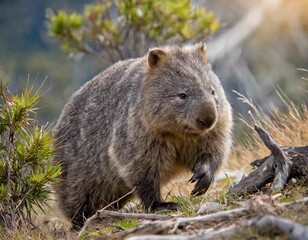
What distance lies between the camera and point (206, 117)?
5.87m

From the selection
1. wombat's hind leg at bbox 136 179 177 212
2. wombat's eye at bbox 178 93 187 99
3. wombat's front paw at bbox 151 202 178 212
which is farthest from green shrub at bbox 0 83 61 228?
A: wombat's eye at bbox 178 93 187 99

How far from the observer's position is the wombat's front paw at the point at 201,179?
6133mm

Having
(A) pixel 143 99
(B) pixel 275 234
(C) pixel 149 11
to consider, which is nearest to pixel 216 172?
(A) pixel 143 99

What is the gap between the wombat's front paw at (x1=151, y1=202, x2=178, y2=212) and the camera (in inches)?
239

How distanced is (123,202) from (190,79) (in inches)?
68.6

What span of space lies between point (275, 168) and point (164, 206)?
1.08 m

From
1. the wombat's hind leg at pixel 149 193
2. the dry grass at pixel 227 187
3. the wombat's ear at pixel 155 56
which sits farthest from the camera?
the wombat's ear at pixel 155 56

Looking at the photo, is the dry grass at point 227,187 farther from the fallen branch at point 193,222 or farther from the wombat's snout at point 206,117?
the wombat's snout at point 206,117

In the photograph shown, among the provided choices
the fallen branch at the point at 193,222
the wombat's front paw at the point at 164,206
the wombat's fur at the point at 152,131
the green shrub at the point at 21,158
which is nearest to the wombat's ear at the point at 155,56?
the wombat's fur at the point at 152,131

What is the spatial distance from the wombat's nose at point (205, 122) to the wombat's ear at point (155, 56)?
2.90 feet

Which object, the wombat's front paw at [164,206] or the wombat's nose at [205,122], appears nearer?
the wombat's nose at [205,122]

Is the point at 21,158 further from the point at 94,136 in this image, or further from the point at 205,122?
the point at 205,122

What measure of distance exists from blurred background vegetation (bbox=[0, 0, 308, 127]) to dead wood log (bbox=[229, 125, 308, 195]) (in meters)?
1.78

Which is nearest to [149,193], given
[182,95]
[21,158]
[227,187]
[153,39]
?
[227,187]
